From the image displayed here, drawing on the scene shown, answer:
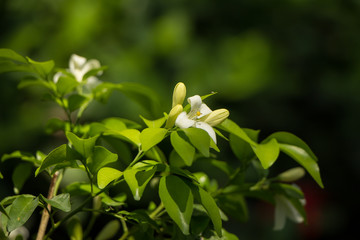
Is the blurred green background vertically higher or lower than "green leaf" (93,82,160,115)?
lower

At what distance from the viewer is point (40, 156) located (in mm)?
518

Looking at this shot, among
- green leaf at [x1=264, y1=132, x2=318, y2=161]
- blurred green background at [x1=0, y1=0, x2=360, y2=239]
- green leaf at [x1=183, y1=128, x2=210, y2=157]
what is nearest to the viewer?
green leaf at [x1=183, y1=128, x2=210, y2=157]

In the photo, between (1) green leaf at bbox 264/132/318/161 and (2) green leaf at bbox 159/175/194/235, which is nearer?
(2) green leaf at bbox 159/175/194/235

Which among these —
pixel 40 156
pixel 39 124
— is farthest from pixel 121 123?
pixel 39 124

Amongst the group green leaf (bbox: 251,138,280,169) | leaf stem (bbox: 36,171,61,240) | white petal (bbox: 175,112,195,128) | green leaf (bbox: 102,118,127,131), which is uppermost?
white petal (bbox: 175,112,195,128)

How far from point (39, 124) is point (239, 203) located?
1379mm

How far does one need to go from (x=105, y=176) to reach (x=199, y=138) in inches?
3.3

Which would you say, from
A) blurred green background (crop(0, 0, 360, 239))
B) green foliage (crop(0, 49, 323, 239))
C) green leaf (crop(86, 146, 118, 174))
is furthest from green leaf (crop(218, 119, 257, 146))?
blurred green background (crop(0, 0, 360, 239))

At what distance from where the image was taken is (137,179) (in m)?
0.39

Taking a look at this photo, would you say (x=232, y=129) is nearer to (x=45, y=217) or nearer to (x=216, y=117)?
(x=216, y=117)

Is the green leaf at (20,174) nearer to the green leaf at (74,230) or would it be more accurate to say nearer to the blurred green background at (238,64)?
the green leaf at (74,230)

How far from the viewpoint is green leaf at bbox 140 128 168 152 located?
380 millimetres

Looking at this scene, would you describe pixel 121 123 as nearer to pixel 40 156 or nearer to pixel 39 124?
pixel 40 156

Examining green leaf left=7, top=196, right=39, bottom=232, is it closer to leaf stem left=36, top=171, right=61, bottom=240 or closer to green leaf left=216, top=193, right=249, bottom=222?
leaf stem left=36, top=171, right=61, bottom=240
